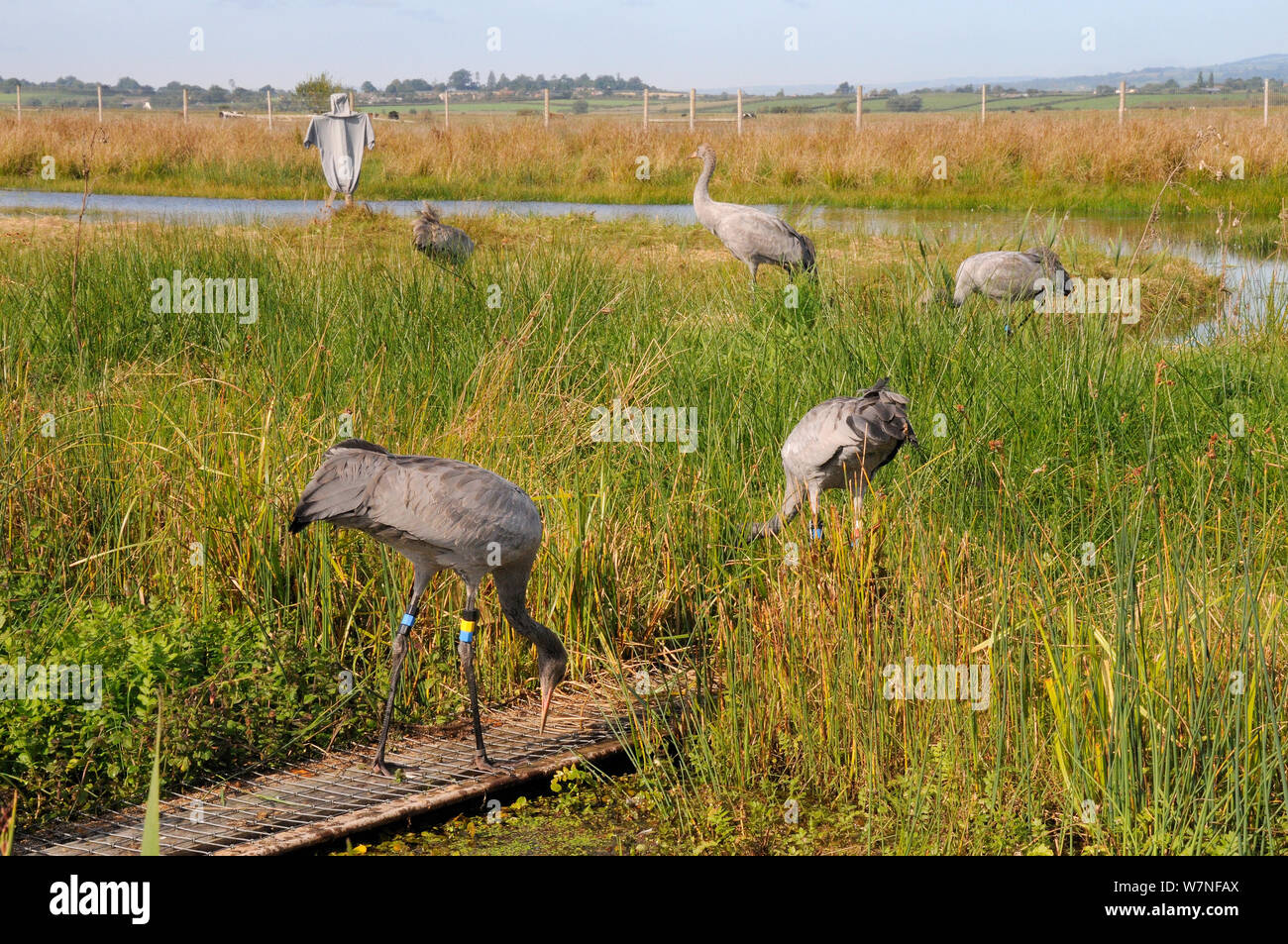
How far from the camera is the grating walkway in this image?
3.38m

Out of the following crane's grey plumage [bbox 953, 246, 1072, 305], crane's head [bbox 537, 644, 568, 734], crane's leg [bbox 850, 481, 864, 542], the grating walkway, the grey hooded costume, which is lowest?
the grating walkway

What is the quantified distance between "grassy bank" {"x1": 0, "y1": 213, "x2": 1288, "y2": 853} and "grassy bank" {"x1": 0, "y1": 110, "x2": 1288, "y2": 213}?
1346 cm

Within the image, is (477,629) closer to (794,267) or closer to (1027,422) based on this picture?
(1027,422)

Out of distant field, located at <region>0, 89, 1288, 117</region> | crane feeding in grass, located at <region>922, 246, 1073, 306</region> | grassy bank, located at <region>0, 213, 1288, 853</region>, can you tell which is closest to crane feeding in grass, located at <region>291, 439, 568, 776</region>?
grassy bank, located at <region>0, 213, 1288, 853</region>

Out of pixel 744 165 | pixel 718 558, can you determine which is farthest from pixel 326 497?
pixel 744 165

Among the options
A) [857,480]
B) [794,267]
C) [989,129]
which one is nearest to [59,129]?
[989,129]

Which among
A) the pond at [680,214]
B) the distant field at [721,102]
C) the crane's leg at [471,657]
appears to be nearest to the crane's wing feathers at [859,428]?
the crane's leg at [471,657]

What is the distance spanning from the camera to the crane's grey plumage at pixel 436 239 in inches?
395

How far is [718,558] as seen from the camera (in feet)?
16.1

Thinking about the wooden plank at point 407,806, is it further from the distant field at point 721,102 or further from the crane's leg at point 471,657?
the distant field at point 721,102

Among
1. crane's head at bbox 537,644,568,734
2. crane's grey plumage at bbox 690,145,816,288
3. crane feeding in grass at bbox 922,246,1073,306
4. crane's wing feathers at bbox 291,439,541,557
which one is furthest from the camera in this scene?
crane's grey plumage at bbox 690,145,816,288

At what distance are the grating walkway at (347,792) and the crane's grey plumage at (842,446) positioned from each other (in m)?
1.01

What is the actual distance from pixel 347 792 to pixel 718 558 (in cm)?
172

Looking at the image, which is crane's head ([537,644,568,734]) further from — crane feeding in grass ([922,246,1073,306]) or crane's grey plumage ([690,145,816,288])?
crane's grey plumage ([690,145,816,288])
